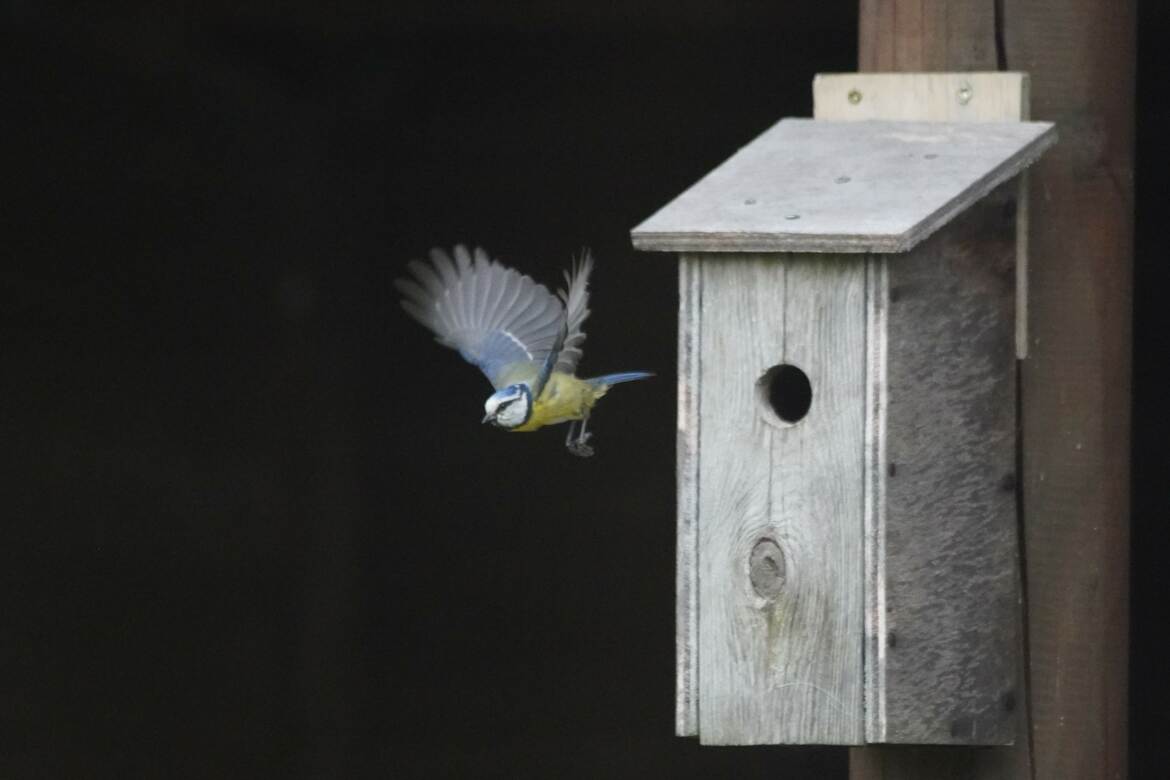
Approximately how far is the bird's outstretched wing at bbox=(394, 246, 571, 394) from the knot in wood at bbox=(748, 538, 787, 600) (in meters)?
1.14

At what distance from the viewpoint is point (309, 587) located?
6.43 metres

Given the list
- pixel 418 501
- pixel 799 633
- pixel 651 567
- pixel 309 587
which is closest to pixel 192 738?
pixel 309 587

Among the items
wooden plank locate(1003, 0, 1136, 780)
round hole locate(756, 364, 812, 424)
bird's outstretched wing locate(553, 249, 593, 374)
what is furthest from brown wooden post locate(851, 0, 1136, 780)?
round hole locate(756, 364, 812, 424)

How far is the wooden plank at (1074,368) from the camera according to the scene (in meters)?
2.93

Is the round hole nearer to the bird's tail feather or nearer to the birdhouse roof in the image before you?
the bird's tail feather

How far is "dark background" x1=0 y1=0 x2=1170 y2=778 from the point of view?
6082mm

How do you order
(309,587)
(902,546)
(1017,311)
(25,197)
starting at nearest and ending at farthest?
(902,546), (1017,311), (25,197), (309,587)

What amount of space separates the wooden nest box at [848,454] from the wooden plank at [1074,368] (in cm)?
13

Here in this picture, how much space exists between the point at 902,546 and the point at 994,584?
0.61 feet

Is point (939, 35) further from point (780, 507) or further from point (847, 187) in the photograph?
point (780, 507)

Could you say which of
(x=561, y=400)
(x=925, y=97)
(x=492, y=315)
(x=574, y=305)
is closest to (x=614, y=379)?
(x=561, y=400)

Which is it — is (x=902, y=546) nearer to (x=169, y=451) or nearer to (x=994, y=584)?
(x=994, y=584)

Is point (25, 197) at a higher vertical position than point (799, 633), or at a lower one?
higher

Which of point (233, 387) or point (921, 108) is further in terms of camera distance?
point (233, 387)
